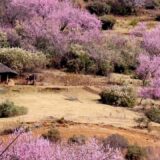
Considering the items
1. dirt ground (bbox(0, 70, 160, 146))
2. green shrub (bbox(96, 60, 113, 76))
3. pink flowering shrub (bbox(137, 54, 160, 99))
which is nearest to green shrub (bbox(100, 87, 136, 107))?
dirt ground (bbox(0, 70, 160, 146))

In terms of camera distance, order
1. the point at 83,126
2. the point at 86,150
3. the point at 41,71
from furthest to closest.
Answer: the point at 41,71, the point at 83,126, the point at 86,150

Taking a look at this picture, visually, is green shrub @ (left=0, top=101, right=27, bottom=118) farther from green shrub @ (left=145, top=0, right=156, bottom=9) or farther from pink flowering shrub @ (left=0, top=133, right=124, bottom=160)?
green shrub @ (left=145, top=0, right=156, bottom=9)

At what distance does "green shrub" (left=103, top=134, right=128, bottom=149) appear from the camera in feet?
99.4

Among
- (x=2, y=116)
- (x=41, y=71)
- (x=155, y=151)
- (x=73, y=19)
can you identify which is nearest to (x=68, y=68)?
(x=41, y=71)

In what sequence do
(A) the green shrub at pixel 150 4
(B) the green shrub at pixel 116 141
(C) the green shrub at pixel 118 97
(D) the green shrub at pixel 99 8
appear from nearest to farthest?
1. (B) the green shrub at pixel 116 141
2. (C) the green shrub at pixel 118 97
3. (D) the green shrub at pixel 99 8
4. (A) the green shrub at pixel 150 4

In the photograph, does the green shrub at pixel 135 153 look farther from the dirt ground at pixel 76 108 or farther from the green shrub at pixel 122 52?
the green shrub at pixel 122 52

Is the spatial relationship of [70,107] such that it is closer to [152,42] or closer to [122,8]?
[152,42]

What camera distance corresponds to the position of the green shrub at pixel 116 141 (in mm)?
30289

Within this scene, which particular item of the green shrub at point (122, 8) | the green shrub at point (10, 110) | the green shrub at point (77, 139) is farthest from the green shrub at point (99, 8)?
the green shrub at point (77, 139)

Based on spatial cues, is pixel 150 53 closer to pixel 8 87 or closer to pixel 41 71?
pixel 41 71

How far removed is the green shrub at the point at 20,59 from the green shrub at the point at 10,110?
13.5m

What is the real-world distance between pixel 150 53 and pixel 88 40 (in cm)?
641

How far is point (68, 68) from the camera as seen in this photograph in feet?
180

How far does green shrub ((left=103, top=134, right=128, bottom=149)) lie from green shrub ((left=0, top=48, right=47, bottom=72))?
813 inches
